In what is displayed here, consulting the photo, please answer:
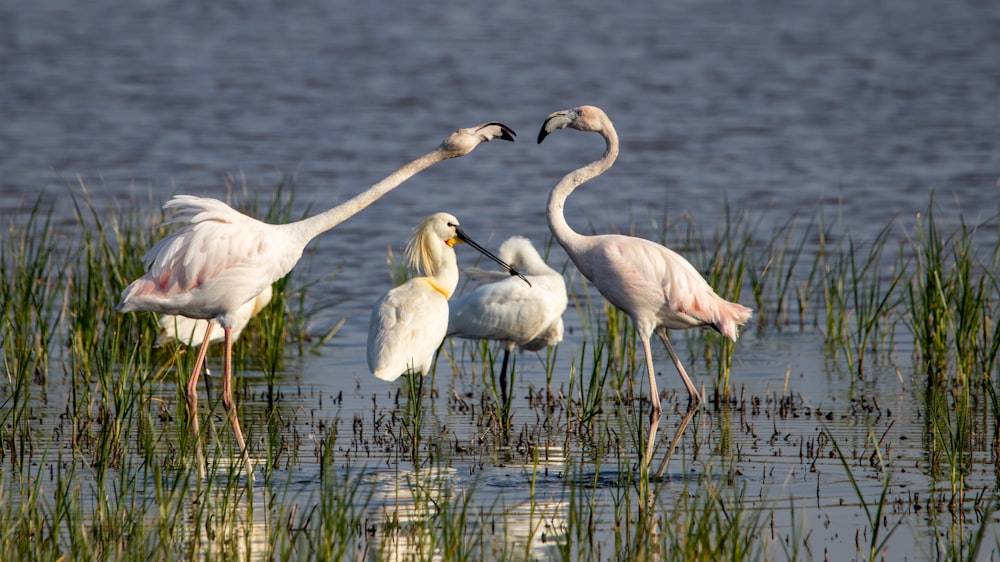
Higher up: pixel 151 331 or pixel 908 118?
pixel 908 118

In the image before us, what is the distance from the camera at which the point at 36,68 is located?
2498cm

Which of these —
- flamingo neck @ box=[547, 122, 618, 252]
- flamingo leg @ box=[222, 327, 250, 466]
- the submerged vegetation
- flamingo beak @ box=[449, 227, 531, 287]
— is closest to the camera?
the submerged vegetation

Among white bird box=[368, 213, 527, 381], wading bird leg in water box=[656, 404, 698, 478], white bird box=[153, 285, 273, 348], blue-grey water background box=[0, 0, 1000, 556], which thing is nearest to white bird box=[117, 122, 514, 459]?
white bird box=[368, 213, 527, 381]

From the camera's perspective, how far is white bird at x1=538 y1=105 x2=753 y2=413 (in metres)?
7.30

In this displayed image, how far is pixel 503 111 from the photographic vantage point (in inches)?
823

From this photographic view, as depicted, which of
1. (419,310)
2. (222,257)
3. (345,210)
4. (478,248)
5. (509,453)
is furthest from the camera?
(478,248)

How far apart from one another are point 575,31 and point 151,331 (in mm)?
21829

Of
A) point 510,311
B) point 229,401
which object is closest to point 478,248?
point 510,311

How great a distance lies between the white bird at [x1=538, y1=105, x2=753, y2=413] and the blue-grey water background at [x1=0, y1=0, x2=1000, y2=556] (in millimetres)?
1614

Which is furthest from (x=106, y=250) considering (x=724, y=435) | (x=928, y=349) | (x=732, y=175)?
(x=732, y=175)

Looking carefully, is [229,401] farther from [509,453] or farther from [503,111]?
[503,111]

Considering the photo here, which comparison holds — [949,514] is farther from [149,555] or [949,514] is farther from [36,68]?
[36,68]

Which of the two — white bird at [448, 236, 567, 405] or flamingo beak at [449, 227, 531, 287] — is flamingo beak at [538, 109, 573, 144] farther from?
white bird at [448, 236, 567, 405]

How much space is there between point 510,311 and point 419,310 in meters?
1.01
